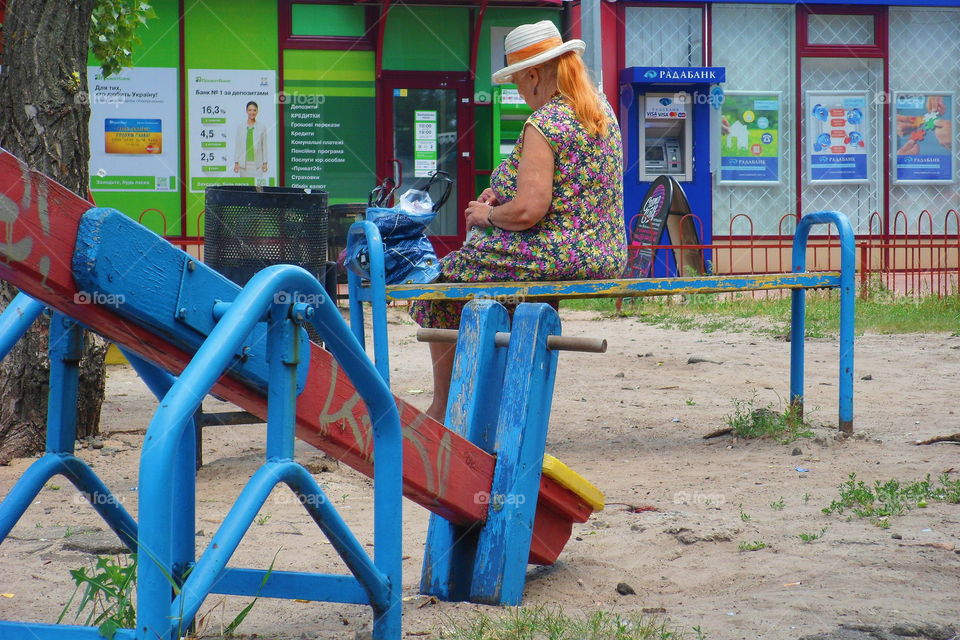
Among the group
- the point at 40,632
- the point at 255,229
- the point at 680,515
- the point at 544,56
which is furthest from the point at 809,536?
the point at 255,229

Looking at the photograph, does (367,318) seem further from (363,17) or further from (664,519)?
(664,519)

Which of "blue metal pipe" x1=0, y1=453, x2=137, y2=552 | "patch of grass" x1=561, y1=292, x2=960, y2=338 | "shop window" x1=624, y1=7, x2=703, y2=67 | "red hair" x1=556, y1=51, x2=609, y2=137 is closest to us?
"blue metal pipe" x1=0, y1=453, x2=137, y2=552

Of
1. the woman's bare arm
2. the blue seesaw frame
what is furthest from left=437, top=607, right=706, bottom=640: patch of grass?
the woman's bare arm

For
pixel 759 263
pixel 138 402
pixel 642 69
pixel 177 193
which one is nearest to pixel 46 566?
pixel 138 402

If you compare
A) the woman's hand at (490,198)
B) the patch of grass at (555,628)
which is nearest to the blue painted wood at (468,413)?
the patch of grass at (555,628)

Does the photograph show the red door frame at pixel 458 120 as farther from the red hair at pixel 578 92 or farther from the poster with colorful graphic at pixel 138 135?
the red hair at pixel 578 92

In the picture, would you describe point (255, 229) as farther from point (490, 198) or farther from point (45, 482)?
point (45, 482)

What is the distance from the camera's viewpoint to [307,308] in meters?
1.93

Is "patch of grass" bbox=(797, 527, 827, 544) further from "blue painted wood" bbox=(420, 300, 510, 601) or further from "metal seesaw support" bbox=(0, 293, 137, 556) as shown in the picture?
"metal seesaw support" bbox=(0, 293, 137, 556)

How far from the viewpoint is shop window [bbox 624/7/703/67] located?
12625 mm

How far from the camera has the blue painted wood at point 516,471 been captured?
110 inches

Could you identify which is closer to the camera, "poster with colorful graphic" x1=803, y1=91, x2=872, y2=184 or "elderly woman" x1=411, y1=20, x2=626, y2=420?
"elderly woman" x1=411, y1=20, x2=626, y2=420

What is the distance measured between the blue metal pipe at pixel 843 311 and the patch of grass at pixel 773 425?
0.42 ft

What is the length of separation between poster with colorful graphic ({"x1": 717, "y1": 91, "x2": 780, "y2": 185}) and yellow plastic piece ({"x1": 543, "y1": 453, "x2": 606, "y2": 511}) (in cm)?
1023
